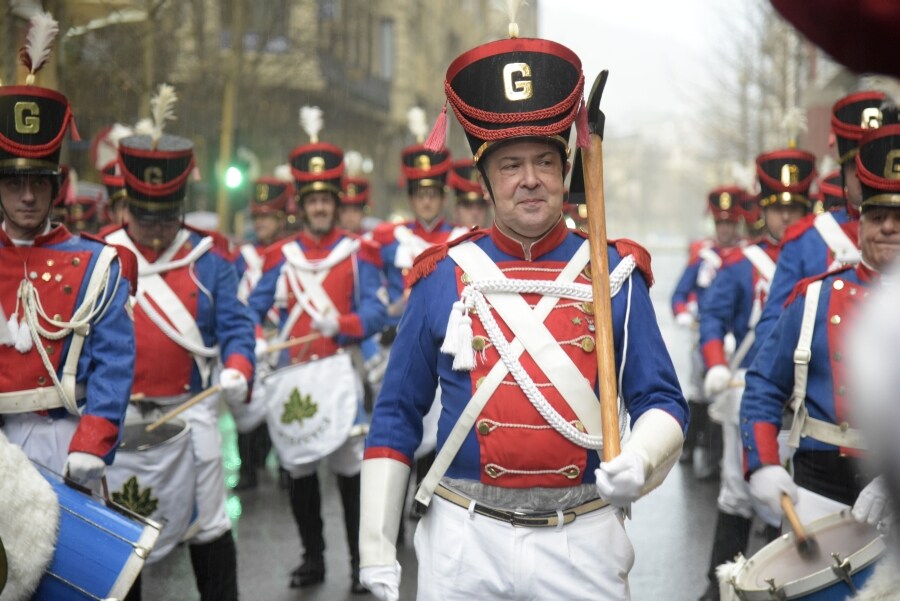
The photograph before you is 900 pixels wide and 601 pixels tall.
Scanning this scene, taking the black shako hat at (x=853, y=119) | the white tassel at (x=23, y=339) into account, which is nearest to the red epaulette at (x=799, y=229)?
the black shako hat at (x=853, y=119)

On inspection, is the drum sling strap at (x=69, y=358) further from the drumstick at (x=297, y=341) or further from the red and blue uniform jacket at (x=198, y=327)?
the drumstick at (x=297, y=341)

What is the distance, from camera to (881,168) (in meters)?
4.45

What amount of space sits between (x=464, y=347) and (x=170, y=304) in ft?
10.3

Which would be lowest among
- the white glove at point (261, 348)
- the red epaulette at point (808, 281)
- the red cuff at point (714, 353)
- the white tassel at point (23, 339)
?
the white glove at point (261, 348)

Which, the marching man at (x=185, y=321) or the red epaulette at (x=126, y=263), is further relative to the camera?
the marching man at (x=185, y=321)

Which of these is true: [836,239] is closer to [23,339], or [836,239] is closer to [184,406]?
[184,406]

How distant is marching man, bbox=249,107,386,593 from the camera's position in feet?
25.0

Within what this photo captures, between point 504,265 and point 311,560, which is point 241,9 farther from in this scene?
point 504,265

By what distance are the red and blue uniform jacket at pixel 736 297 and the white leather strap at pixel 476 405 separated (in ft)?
15.4

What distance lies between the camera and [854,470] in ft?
14.3

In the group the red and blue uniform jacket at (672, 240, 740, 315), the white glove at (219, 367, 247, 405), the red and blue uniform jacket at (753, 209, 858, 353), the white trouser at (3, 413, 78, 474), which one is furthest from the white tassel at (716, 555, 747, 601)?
the red and blue uniform jacket at (672, 240, 740, 315)

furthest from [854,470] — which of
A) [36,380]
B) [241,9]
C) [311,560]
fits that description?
[241,9]

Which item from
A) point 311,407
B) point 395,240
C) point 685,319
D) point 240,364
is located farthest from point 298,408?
point 685,319

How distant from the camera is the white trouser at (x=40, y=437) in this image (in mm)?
4898
